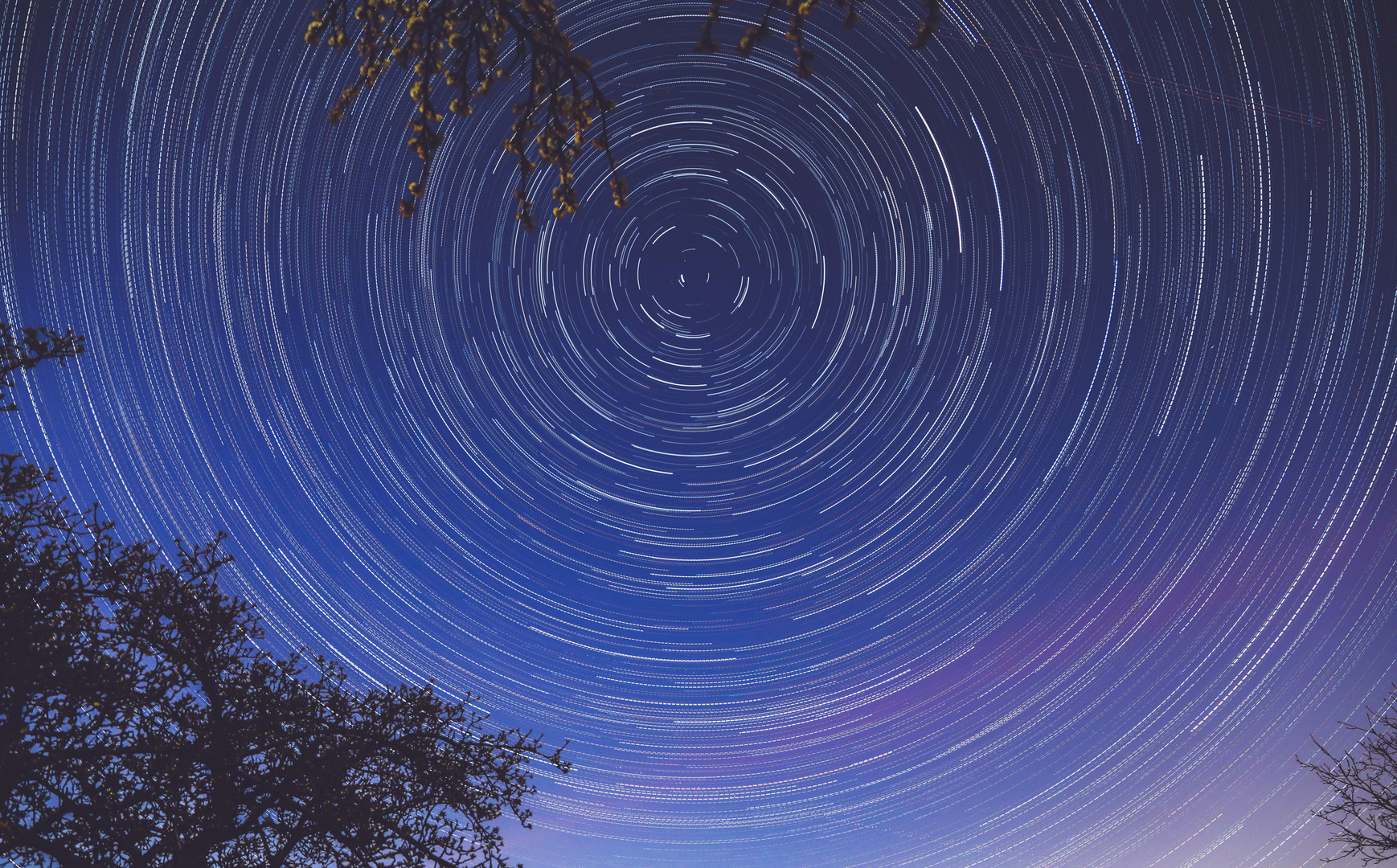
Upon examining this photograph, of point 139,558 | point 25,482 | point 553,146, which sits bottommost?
point 139,558

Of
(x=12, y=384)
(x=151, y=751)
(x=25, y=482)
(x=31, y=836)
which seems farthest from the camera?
(x=12, y=384)

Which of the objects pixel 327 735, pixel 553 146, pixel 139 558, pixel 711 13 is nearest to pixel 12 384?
pixel 139 558

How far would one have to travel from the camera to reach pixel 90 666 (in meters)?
3.71

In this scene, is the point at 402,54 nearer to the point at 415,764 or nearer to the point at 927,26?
the point at 927,26

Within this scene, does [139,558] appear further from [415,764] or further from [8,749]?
[415,764]

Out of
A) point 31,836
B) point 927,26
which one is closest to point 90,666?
point 31,836

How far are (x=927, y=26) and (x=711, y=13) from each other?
2.64ft

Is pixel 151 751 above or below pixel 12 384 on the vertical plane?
below

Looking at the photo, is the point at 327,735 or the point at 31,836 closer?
the point at 31,836

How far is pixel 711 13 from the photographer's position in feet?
7.77

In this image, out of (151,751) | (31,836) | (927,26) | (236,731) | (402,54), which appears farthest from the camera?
(236,731)

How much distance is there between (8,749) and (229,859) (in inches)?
58.3

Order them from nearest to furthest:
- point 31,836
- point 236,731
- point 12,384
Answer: point 31,836
point 236,731
point 12,384

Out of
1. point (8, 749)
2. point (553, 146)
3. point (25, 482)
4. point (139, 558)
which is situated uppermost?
point (553, 146)
